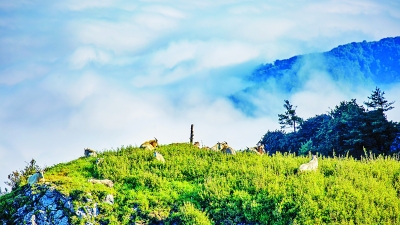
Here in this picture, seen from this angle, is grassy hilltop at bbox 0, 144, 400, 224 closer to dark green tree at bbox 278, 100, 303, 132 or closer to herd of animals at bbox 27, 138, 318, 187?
herd of animals at bbox 27, 138, 318, 187

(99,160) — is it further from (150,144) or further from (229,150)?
(229,150)

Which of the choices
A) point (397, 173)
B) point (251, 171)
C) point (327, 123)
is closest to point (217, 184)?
point (251, 171)

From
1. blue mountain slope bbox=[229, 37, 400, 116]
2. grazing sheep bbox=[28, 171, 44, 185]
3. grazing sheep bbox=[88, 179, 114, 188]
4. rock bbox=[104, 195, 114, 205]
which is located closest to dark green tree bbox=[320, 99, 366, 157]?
grazing sheep bbox=[88, 179, 114, 188]

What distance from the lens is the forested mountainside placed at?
172250mm

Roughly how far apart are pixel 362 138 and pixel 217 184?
25900mm

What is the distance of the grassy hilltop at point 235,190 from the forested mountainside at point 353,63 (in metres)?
151

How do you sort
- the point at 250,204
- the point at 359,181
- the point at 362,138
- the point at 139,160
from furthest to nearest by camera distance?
the point at 362,138
the point at 139,160
the point at 359,181
the point at 250,204

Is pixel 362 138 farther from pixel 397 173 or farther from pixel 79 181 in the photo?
pixel 79 181

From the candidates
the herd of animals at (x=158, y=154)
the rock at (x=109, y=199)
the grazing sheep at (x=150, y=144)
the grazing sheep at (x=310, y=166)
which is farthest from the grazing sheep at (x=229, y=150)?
the rock at (x=109, y=199)

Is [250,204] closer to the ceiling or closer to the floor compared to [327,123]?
closer to the floor

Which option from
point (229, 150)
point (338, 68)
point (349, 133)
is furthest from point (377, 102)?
point (338, 68)

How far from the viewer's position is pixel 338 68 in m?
175

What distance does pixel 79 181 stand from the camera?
22.1 metres

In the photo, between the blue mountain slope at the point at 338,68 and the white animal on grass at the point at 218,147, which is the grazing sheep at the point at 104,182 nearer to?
the white animal on grass at the point at 218,147
